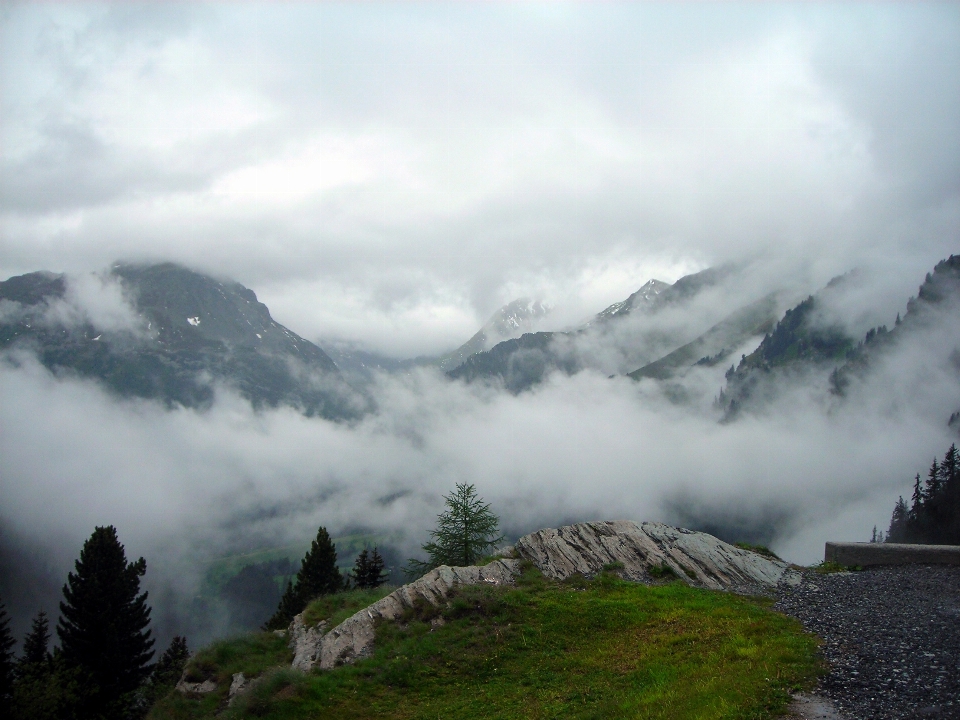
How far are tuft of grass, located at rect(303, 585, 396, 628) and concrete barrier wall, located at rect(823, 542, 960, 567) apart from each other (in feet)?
102

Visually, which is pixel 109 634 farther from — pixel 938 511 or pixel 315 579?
pixel 938 511

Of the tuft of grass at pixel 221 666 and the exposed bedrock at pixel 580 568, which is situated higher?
the exposed bedrock at pixel 580 568

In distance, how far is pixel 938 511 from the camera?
9962 cm

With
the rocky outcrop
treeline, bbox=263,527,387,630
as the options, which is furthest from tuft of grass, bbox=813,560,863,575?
treeline, bbox=263,527,387,630

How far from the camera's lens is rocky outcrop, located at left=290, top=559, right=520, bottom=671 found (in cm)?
2709

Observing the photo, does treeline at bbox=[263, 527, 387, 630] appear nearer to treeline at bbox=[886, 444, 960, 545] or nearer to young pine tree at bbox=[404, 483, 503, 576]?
young pine tree at bbox=[404, 483, 503, 576]

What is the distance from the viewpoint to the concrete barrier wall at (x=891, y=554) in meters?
38.0

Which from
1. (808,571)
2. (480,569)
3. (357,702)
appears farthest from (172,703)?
(808,571)

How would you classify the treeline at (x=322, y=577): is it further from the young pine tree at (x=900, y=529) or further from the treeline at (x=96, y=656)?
the young pine tree at (x=900, y=529)

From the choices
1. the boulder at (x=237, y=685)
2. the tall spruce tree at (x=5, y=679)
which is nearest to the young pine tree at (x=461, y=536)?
the boulder at (x=237, y=685)

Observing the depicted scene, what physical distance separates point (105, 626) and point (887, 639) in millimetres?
76580

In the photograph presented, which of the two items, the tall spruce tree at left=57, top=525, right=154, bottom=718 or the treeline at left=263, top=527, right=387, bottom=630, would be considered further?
the treeline at left=263, top=527, right=387, bottom=630

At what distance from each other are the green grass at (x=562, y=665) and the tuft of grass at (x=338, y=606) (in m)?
5.16

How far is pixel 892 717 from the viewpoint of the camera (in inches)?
606
